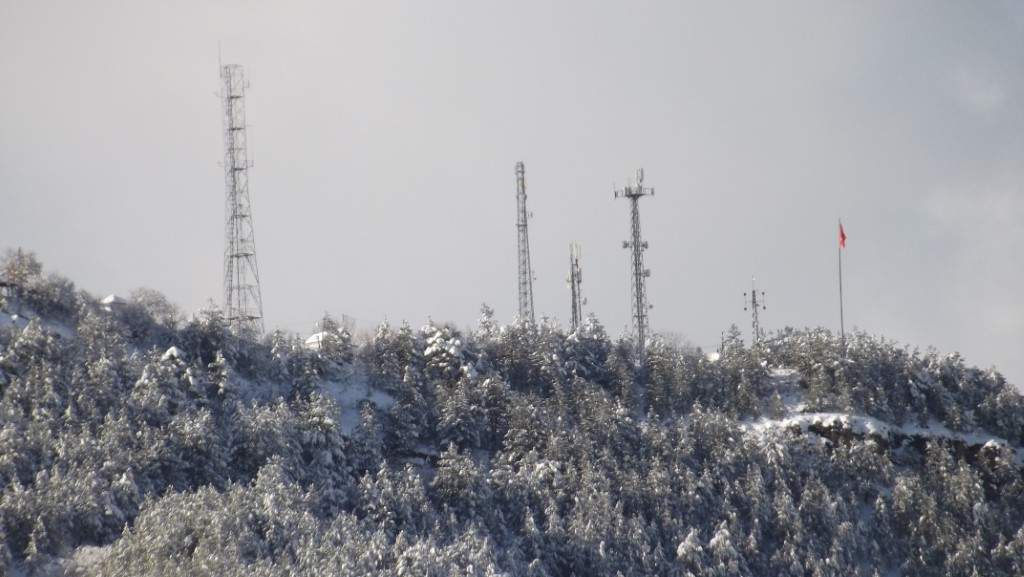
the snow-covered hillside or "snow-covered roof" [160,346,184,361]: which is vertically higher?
"snow-covered roof" [160,346,184,361]

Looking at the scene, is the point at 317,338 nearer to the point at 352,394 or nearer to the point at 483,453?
the point at 352,394

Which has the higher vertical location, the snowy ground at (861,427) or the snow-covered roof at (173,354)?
the snow-covered roof at (173,354)

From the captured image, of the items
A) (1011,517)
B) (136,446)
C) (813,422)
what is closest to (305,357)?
(136,446)

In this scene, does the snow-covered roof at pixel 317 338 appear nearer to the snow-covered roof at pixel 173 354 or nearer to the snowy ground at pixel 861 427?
the snow-covered roof at pixel 173 354

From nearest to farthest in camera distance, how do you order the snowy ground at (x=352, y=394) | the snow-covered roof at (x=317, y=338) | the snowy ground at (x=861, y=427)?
the snowy ground at (x=352, y=394), the snowy ground at (x=861, y=427), the snow-covered roof at (x=317, y=338)

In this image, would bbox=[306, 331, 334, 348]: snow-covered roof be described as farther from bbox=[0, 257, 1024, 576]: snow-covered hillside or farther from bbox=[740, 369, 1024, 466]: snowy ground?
bbox=[740, 369, 1024, 466]: snowy ground

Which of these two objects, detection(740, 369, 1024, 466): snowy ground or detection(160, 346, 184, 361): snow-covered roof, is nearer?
detection(160, 346, 184, 361): snow-covered roof

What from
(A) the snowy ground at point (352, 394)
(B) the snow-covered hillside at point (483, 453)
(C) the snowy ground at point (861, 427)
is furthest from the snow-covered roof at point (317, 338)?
(C) the snowy ground at point (861, 427)

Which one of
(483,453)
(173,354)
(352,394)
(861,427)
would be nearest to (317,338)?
(352,394)

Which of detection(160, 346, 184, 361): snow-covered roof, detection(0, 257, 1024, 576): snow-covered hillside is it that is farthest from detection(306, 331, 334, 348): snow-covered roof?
detection(160, 346, 184, 361): snow-covered roof

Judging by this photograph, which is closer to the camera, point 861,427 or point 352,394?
point 352,394

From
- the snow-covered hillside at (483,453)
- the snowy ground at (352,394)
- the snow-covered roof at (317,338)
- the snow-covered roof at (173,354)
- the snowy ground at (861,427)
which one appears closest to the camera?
the snow-covered hillside at (483,453)

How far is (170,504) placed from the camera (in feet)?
175

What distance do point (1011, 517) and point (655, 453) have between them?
67.0 feet
